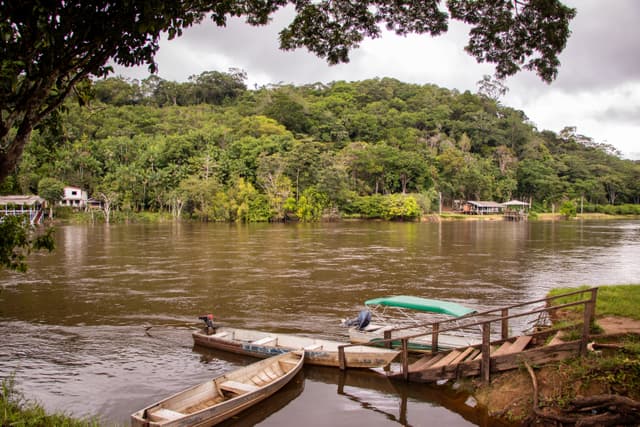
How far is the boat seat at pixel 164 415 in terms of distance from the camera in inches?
336

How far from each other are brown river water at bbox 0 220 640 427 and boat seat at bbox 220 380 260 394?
517 millimetres

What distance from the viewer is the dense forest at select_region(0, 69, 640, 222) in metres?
84.8

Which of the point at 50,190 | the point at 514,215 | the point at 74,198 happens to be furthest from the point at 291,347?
the point at 514,215

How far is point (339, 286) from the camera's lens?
23.8 metres

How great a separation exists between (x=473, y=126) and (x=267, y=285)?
4847 inches

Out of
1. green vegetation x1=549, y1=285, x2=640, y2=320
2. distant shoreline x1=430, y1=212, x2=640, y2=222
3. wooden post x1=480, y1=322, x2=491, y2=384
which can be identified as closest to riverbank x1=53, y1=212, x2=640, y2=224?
distant shoreline x1=430, y1=212, x2=640, y2=222

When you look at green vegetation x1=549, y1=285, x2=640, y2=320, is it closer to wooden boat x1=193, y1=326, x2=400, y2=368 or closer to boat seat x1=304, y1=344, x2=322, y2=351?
wooden boat x1=193, y1=326, x2=400, y2=368

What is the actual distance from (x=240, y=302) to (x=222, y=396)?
10.6 metres

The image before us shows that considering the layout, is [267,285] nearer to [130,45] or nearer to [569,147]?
[130,45]

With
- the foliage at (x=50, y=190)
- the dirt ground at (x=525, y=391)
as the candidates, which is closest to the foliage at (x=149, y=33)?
the dirt ground at (x=525, y=391)

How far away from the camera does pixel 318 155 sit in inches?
3450

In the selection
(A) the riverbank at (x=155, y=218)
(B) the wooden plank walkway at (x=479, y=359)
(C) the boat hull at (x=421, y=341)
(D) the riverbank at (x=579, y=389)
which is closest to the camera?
(D) the riverbank at (x=579, y=389)

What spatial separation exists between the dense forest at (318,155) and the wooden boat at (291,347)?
143 ft

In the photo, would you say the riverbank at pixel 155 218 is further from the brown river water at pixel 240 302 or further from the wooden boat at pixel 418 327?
the wooden boat at pixel 418 327
